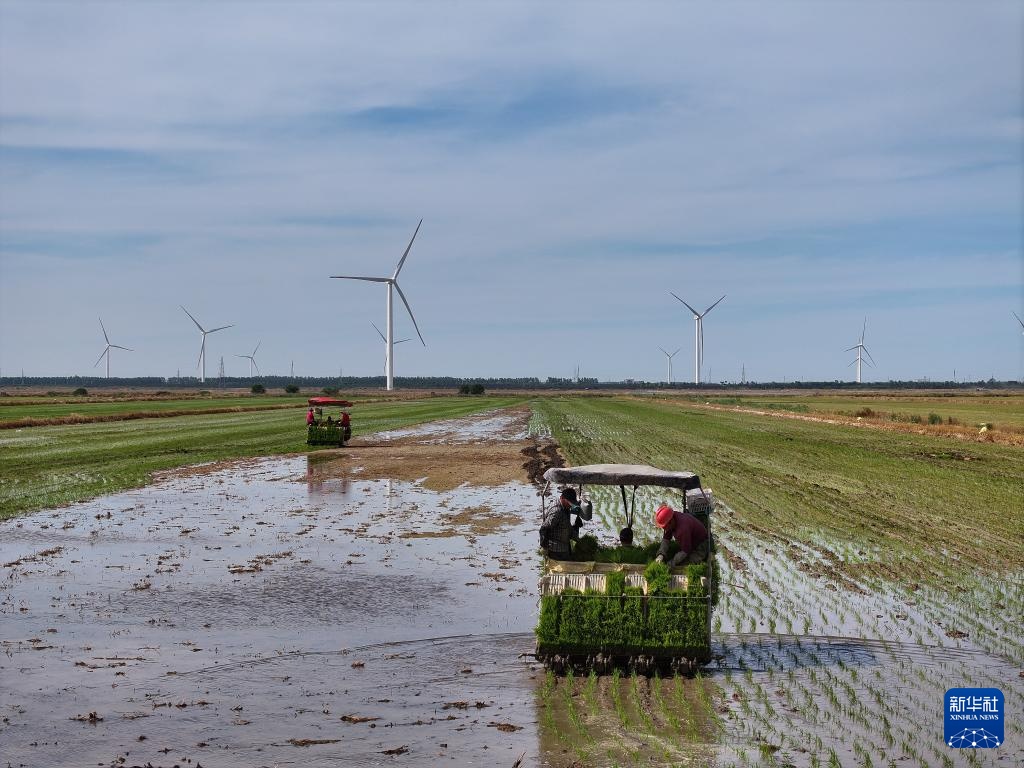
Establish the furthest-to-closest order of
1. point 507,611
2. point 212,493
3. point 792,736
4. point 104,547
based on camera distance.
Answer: point 212,493
point 104,547
point 507,611
point 792,736

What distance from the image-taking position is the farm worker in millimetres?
13992

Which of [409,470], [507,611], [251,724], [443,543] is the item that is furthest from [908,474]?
[251,724]

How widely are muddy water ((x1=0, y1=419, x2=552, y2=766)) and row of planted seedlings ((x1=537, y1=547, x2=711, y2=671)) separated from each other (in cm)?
82

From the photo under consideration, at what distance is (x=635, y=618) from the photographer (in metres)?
13.5

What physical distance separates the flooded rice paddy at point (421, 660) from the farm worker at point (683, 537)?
1422mm

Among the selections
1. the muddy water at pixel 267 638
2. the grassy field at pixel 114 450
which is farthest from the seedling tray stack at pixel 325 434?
the muddy water at pixel 267 638

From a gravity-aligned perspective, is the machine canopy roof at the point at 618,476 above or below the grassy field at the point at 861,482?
above

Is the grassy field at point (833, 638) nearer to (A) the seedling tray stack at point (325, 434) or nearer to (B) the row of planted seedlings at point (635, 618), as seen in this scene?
(B) the row of planted seedlings at point (635, 618)

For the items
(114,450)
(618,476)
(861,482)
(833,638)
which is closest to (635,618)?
(618,476)

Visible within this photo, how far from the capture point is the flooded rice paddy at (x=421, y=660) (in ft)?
36.1

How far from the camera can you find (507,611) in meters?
17.3

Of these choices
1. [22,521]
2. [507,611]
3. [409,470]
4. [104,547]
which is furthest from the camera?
[409,470]

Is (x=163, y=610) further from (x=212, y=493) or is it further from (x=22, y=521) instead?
(x=212, y=493)

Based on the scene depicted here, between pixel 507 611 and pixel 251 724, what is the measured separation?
620cm
